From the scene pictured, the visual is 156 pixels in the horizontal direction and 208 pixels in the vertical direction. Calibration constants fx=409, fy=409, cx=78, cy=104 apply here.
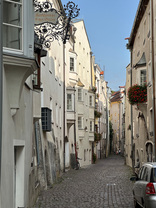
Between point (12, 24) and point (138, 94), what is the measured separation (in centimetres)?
1765

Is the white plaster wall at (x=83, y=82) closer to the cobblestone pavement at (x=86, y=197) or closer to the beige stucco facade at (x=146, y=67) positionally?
the beige stucco facade at (x=146, y=67)

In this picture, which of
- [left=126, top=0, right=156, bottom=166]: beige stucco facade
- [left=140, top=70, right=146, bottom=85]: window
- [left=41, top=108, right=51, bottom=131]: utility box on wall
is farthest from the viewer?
[left=140, top=70, right=146, bottom=85]: window

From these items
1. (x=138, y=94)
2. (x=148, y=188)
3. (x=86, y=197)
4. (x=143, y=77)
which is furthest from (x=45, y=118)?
(x=148, y=188)

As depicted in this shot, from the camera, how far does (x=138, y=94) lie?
990 inches

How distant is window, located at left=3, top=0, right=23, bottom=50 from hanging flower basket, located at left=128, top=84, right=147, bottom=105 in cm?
1711

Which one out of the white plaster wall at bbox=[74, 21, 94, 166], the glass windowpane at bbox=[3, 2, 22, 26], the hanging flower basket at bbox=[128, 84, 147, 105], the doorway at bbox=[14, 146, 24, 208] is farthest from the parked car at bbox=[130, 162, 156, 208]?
the white plaster wall at bbox=[74, 21, 94, 166]

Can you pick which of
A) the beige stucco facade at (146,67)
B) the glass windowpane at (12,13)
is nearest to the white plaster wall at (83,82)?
the beige stucco facade at (146,67)

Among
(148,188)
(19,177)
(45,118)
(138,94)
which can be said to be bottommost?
(148,188)

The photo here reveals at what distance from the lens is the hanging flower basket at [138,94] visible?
985 inches

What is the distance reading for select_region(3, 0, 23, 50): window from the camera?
8102 millimetres

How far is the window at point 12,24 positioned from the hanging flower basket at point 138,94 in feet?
56.1

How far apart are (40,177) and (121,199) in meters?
4.35

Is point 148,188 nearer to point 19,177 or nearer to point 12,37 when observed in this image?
point 19,177

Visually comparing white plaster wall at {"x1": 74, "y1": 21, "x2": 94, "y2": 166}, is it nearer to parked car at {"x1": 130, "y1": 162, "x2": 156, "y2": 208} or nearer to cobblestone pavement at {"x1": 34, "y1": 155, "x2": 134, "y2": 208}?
cobblestone pavement at {"x1": 34, "y1": 155, "x2": 134, "y2": 208}
